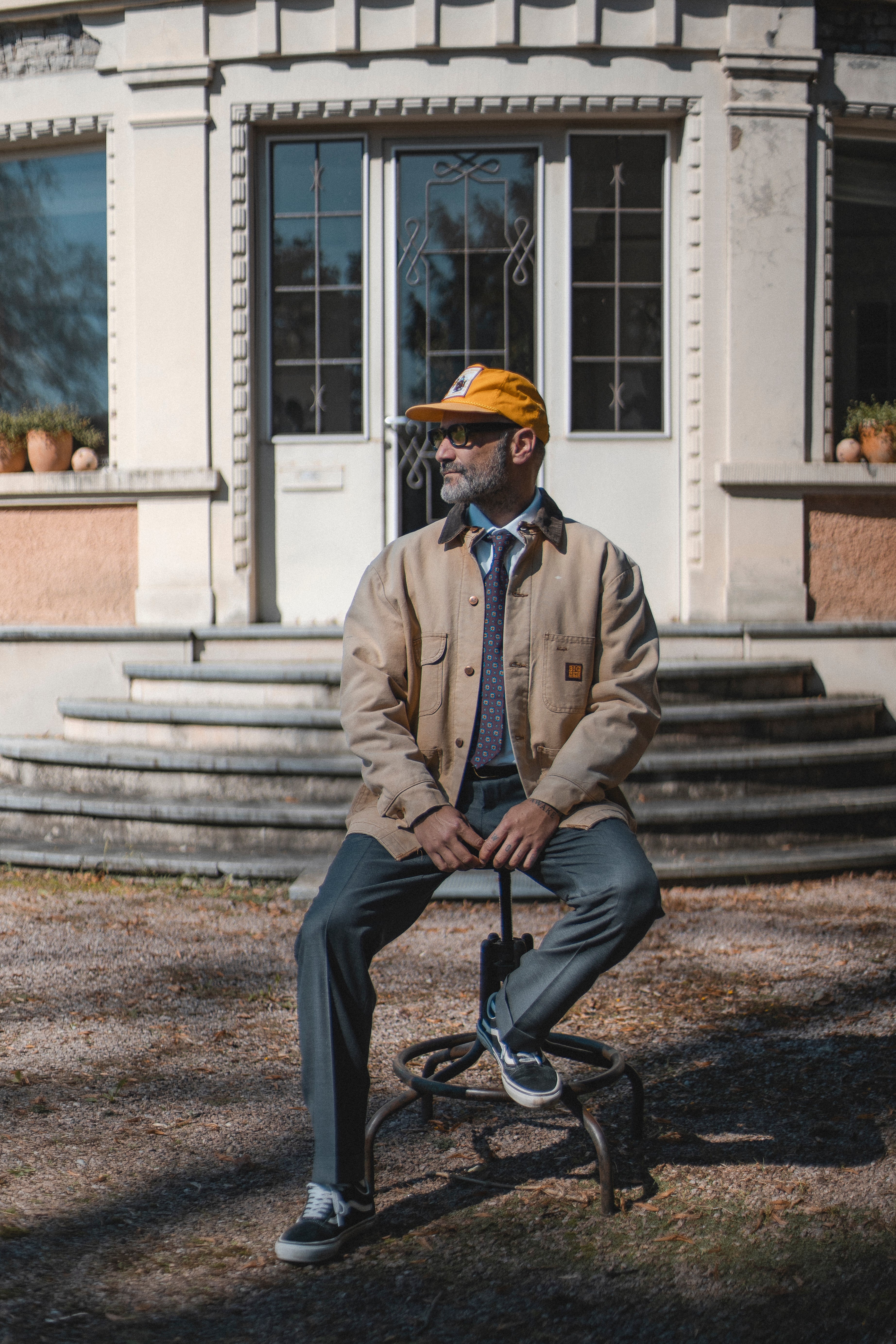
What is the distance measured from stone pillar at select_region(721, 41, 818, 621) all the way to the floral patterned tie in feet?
16.5

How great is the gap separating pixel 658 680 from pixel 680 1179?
13.6 feet

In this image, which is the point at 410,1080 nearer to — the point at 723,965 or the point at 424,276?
the point at 723,965

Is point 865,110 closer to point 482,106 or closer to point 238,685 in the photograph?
point 482,106

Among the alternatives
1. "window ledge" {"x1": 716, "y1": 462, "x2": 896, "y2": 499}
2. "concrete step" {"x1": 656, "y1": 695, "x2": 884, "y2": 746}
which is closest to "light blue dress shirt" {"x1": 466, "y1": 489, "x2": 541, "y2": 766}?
"concrete step" {"x1": 656, "y1": 695, "x2": 884, "y2": 746}

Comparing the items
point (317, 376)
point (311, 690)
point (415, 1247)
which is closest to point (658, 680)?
point (311, 690)

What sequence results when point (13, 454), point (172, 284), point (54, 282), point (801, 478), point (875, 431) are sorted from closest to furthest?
1. point (801, 478)
2. point (172, 284)
3. point (875, 431)
4. point (13, 454)
5. point (54, 282)

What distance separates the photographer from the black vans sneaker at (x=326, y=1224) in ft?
8.41

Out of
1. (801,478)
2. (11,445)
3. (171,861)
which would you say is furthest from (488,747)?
(11,445)

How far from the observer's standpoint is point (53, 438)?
27.1 ft

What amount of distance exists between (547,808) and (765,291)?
5788 mm

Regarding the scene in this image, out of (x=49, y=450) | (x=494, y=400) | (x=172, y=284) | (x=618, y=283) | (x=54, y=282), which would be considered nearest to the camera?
(x=494, y=400)

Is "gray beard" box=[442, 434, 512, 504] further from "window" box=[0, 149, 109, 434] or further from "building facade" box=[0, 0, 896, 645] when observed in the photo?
"window" box=[0, 149, 109, 434]

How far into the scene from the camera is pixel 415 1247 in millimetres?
2656

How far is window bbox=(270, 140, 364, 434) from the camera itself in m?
8.15
